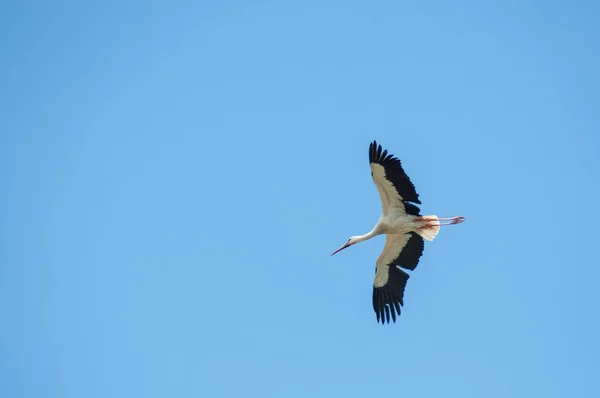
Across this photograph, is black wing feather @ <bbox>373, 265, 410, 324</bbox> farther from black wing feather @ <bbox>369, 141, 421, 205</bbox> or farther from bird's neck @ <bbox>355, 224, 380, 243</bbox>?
black wing feather @ <bbox>369, 141, 421, 205</bbox>

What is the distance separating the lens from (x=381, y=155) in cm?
1542

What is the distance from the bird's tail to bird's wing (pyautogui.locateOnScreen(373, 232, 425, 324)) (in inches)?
10.6

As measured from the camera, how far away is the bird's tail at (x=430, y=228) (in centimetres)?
1638

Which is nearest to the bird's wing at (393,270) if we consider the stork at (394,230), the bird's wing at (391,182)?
the stork at (394,230)

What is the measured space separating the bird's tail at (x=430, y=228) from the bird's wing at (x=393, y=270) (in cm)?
27

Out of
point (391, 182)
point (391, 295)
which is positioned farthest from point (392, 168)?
point (391, 295)

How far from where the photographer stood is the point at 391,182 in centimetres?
1570

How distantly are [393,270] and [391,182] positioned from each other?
2267mm

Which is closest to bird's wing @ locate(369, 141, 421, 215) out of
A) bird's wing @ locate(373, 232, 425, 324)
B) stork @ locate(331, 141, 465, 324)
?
stork @ locate(331, 141, 465, 324)

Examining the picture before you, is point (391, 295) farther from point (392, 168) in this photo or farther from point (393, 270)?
point (392, 168)

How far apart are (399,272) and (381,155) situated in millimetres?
2842

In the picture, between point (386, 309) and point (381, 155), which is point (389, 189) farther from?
point (386, 309)

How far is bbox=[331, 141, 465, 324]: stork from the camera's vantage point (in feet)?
50.9

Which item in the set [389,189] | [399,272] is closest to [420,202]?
[389,189]
